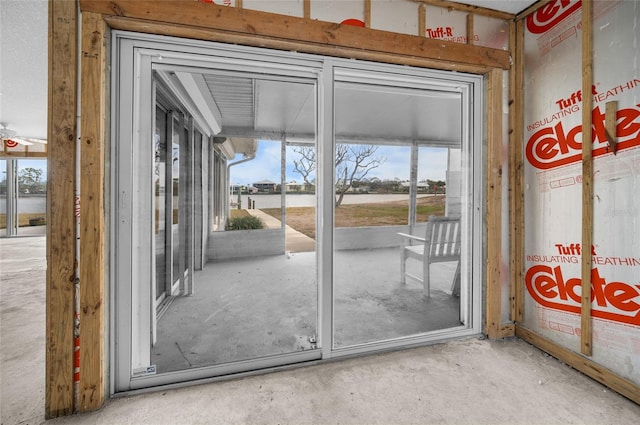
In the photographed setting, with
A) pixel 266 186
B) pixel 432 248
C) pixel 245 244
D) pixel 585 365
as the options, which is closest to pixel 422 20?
pixel 266 186

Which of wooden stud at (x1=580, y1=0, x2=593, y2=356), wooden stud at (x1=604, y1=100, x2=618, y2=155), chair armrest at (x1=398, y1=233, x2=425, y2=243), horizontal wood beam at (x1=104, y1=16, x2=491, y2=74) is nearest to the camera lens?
horizontal wood beam at (x1=104, y1=16, x2=491, y2=74)

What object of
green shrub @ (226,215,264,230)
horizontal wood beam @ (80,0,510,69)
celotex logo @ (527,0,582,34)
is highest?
celotex logo @ (527,0,582,34)

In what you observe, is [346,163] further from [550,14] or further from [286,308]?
[550,14]

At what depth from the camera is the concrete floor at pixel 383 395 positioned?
4.93ft

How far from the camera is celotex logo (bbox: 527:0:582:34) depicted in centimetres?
199

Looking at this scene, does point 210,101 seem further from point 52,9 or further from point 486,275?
point 486,275

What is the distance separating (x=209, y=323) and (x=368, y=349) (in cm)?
130

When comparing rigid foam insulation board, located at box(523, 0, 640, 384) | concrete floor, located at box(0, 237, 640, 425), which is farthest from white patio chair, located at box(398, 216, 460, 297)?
concrete floor, located at box(0, 237, 640, 425)

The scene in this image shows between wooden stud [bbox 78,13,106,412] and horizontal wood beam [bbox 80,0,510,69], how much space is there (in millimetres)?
213

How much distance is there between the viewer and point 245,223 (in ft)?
8.73

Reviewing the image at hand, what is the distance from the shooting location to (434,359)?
6.75ft

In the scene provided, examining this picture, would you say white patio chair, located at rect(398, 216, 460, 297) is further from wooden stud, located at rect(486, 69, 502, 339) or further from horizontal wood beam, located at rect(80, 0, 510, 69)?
horizontal wood beam, located at rect(80, 0, 510, 69)

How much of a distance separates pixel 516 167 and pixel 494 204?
15.0 inches

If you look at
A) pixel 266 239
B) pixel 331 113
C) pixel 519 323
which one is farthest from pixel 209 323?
pixel 519 323
